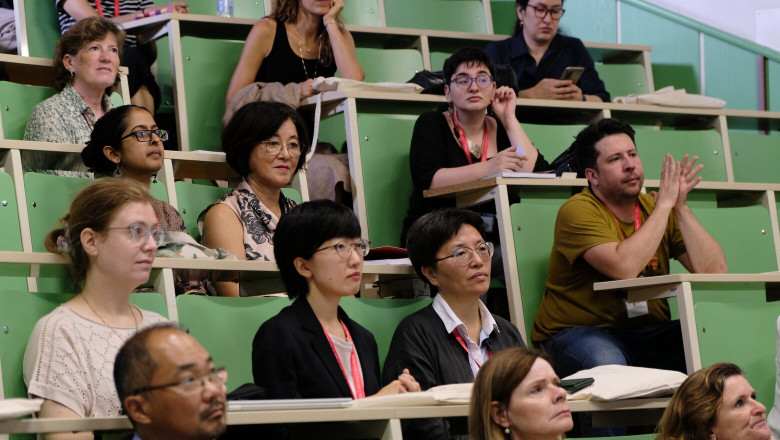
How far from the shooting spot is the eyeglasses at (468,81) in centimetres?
358

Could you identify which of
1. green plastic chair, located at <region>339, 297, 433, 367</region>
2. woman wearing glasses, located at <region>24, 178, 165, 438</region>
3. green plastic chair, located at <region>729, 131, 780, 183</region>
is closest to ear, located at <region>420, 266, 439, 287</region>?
green plastic chair, located at <region>339, 297, 433, 367</region>

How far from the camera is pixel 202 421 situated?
5.55 ft

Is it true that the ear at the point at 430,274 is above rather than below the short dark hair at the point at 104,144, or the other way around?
below

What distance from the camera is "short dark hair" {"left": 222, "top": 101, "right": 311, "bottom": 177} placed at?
3072mm

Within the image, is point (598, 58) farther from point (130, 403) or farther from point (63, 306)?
point (130, 403)

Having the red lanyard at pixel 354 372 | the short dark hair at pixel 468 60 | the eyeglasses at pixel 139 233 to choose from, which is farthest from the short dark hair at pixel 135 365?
the short dark hair at pixel 468 60

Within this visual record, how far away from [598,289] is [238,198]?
980 mm

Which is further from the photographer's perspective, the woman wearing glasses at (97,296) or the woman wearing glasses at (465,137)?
the woman wearing glasses at (465,137)

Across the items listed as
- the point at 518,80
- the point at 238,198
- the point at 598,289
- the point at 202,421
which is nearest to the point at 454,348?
the point at 598,289

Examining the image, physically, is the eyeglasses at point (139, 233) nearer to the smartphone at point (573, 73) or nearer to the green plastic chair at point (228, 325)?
the green plastic chair at point (228, 325)

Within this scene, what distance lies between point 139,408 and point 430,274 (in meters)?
1.14

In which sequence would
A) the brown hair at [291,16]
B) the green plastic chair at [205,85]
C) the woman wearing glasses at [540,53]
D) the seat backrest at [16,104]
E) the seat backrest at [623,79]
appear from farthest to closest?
1. the seat backrest at [623,79]
2. the woman wearing glasses at [540,53]
3. the brown hair at [291,16]
4. the green plastic chair at [205,85]
5. the seat backrest at [16,104]

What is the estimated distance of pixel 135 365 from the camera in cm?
172

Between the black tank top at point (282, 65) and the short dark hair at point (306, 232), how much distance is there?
1.54 m
